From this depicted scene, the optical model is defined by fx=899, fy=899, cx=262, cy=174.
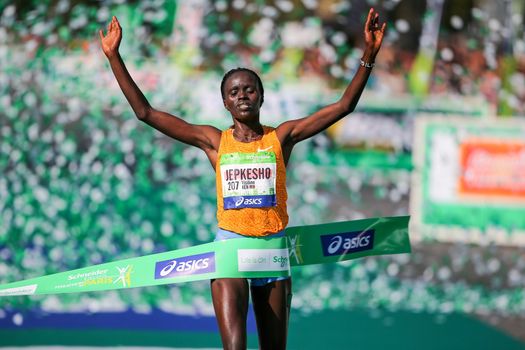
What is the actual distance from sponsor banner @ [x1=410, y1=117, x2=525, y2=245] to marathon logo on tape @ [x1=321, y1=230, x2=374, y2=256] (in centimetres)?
248

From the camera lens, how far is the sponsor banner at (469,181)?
721 cm

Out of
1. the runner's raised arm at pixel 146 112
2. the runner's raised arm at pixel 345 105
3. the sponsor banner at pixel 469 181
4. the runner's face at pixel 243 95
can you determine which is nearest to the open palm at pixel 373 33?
the runner's raised arm at pixel 345 105

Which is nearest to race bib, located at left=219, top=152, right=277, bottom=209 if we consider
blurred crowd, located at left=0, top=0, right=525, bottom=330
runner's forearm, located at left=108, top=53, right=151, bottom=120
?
runner's forearm, located at left=108, top=53, right=151, bottom=120

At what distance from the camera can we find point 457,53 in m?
7.18

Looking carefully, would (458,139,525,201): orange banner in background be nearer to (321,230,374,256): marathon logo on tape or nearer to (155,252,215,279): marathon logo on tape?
(321,230,374,256): marathon logo on tape

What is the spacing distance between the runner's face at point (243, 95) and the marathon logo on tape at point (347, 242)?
2.90 feet

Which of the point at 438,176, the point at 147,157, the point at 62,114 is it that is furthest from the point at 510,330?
the point at 62,114

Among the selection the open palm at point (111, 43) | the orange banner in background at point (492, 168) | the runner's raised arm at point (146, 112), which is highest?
the open palm at point (111, 43)

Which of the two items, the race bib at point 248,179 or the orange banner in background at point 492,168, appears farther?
the orange banner in background at point 492,168

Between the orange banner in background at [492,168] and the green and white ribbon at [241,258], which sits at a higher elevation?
the orange banner in background at [492,168]

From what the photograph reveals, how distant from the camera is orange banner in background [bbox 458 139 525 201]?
23.8ft

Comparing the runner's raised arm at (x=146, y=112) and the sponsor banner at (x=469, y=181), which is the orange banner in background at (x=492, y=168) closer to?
the sponsor banner at (x=469, y=181)

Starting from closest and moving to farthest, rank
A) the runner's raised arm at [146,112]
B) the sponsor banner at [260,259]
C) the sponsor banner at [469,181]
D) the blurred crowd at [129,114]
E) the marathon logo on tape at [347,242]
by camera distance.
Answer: the sponsor banner at [260,259] → the runner's raised arm at [146,112] → the marathon logo on tape at [347,242] → the blurred crowd at [129,114] → the sponsor banner at [469,181]

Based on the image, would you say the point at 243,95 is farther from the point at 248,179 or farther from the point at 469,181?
the point at 469,181
